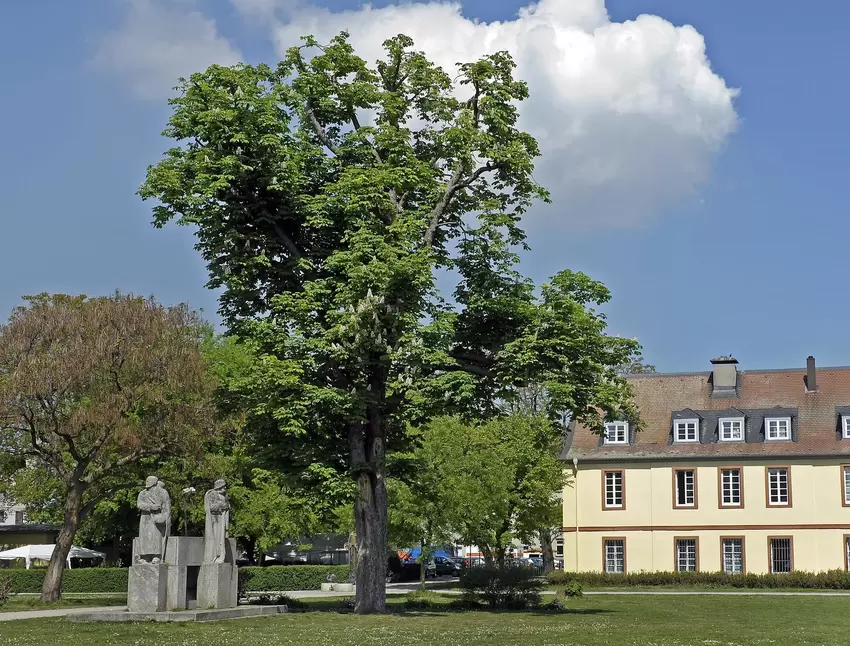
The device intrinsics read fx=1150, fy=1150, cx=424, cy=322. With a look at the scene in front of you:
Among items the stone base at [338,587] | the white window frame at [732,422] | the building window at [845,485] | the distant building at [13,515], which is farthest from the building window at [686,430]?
the distant building at [13,515]

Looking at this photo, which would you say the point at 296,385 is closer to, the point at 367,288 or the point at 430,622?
the point at 367,288

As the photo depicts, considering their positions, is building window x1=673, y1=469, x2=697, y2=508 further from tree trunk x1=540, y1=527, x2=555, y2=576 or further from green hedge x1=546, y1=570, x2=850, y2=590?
tree trunk x1=540, y1=527, x2=555, y2=576

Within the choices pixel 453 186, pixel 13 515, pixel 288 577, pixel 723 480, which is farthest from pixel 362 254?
pixel 13 515

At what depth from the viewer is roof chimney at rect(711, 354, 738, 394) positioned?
186 ft

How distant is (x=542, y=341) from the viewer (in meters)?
28.0

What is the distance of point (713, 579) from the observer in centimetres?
Answer: 5153

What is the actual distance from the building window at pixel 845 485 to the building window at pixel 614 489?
389 inches

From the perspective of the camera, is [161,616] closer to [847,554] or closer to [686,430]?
[686,430]

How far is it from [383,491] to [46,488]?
2425cm

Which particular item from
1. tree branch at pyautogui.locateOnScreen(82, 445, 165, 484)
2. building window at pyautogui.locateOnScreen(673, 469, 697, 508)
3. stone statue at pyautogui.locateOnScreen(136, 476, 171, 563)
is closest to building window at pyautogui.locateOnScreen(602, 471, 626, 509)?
building window at pyautogui.locateOnScreen(673, 469, 697, 508)

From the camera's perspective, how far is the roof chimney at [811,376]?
5544 centimetres

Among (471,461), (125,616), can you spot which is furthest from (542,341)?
(471,461)

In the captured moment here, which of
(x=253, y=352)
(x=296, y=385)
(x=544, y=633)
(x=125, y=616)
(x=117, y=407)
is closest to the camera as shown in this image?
(x=544, y=633)

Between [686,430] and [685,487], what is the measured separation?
9.18 ft
